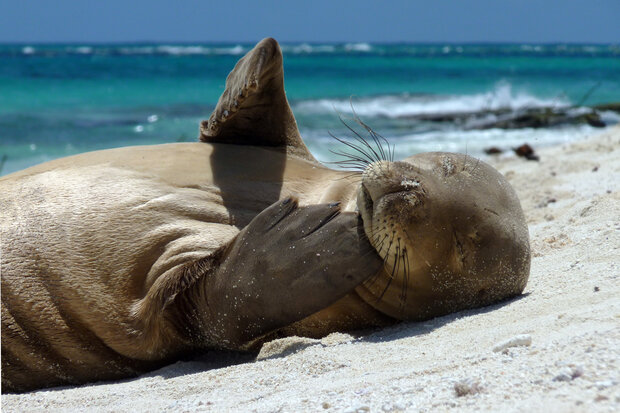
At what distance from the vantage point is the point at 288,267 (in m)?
3.24

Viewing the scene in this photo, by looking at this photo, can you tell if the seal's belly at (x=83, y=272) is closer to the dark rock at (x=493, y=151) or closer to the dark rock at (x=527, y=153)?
the dark rock at (x=527, y=153)

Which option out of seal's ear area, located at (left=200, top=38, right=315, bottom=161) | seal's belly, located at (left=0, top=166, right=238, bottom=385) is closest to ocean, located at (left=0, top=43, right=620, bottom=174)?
seal's ear area, located at (left=200, top=38, right=315, bottom=161)

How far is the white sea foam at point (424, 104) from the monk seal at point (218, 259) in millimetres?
13544

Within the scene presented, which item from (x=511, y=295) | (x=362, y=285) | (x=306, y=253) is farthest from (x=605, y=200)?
(x=306, y=253)

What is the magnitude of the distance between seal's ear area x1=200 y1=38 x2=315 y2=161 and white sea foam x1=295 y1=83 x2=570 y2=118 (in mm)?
12577

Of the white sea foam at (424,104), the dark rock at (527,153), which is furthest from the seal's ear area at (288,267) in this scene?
the white sea foam at (424,104)

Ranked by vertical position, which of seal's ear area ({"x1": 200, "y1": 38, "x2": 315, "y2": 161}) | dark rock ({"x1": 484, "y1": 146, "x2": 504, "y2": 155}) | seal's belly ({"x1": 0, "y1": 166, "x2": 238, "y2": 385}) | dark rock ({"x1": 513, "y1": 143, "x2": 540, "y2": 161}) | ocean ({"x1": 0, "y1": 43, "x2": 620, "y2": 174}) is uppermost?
seal's ear area ({"x1": 200, "y1": 38, "x2": 315, "y2": 161})

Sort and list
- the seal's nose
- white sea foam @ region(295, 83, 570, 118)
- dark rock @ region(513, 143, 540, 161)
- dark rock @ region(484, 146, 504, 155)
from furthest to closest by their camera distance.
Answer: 1. white sea foam @ region(295, 83, 570, 118)
2. dark rock @ region(484, 146, 504, 155)
3. dark rock @ region(513, 143, 540, 161)
4. the seal's nose

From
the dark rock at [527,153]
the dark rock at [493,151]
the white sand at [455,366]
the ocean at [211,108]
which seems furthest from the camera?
the ocean at [211,108]

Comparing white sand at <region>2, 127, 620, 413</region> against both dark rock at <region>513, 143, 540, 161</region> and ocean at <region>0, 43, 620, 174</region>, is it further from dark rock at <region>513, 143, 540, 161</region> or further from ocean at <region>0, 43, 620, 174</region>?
dark rock at <region>513, 143, 540, 161</region>

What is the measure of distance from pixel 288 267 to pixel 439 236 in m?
0.65

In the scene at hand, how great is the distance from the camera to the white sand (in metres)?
2.07

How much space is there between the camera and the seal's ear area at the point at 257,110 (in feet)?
13.9

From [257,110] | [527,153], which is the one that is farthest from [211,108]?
[257,110]
